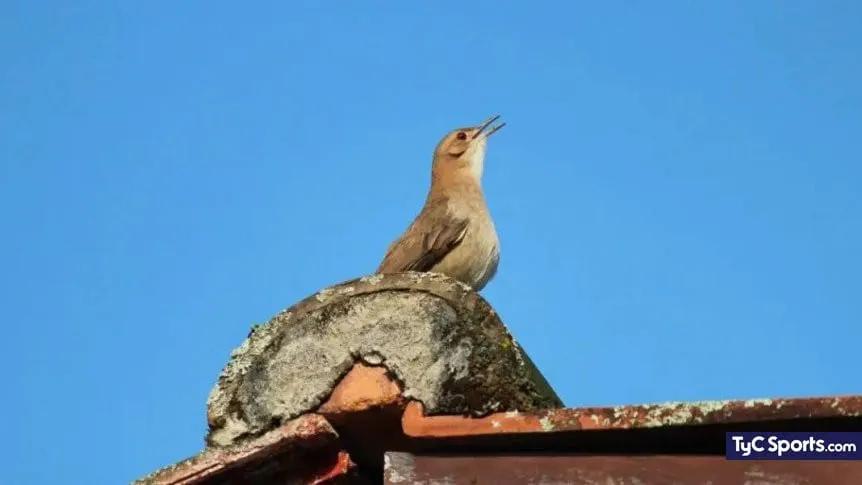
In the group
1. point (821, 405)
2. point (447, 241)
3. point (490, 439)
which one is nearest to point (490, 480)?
point (490, 439)

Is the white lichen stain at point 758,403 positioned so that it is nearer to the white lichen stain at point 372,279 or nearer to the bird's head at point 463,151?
the white lichen stain at point 372,279

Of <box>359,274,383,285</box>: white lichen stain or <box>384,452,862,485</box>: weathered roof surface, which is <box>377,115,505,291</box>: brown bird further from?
<box>384,452,862,485</box>: weathered roof surface

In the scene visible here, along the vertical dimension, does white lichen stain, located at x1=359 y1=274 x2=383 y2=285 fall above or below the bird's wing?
below

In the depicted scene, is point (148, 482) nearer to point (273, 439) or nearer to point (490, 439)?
point (273, 439)

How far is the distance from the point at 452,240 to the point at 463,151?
193cm

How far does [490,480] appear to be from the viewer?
4.05 metres

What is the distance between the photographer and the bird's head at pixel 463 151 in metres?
11.1

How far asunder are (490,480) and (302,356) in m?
0.82

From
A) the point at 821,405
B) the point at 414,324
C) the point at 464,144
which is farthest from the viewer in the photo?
the point at 464,144

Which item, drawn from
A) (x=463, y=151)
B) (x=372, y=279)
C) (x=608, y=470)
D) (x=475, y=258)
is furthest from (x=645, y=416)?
(x=463, y=151)

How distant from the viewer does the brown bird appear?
30.7ft

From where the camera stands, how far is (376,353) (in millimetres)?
4492

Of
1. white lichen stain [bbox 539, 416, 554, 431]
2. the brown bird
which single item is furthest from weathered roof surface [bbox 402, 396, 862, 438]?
the brown bird

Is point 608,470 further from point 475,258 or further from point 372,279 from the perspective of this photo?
point 475,258
